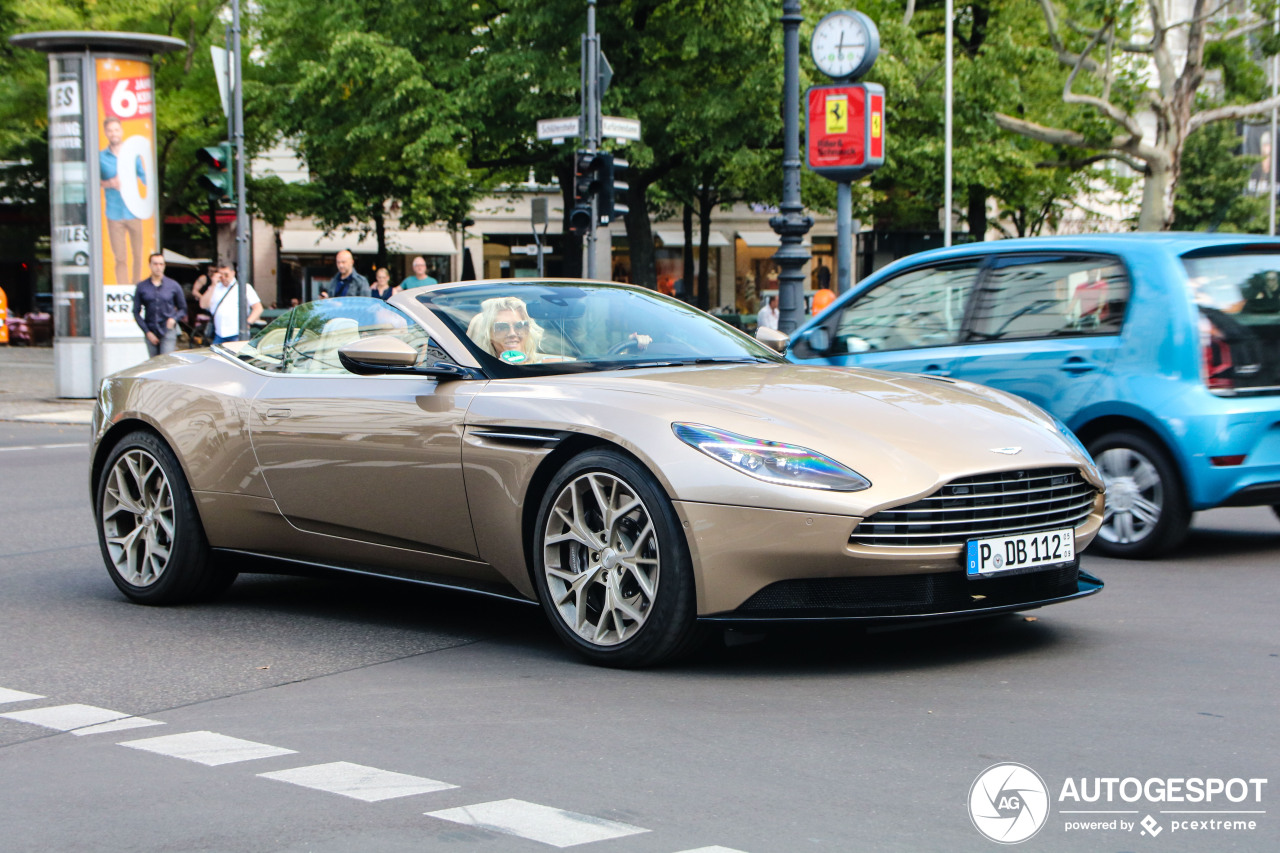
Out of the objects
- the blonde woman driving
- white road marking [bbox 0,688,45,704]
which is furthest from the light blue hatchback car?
white road marking [bbox 0,688,45,704]

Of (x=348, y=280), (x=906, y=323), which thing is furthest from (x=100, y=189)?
(x=906, y=323)

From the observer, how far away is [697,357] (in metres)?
6.06

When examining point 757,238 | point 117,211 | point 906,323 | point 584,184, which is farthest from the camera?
point 757,238

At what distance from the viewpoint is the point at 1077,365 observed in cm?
779

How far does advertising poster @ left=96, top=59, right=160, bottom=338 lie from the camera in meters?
19.9

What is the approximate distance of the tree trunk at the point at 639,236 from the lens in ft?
97.3

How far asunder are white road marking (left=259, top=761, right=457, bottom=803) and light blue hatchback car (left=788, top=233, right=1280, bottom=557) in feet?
15.3

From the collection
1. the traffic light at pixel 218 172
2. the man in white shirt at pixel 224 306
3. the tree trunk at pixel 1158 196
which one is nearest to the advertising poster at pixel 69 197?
the traffic light at pixel 218 172

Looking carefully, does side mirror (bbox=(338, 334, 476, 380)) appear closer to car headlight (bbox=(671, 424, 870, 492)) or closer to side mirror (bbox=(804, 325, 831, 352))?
car headlight (bbox=(671, 424, 870, 492))

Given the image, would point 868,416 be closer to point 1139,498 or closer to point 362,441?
point 362,441

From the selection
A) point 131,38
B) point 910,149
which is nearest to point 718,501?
point 131,38

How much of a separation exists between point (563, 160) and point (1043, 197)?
1829 centimetres

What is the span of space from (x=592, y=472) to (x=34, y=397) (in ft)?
60.2

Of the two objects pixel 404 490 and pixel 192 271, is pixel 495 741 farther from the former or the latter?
pixel 192 271
